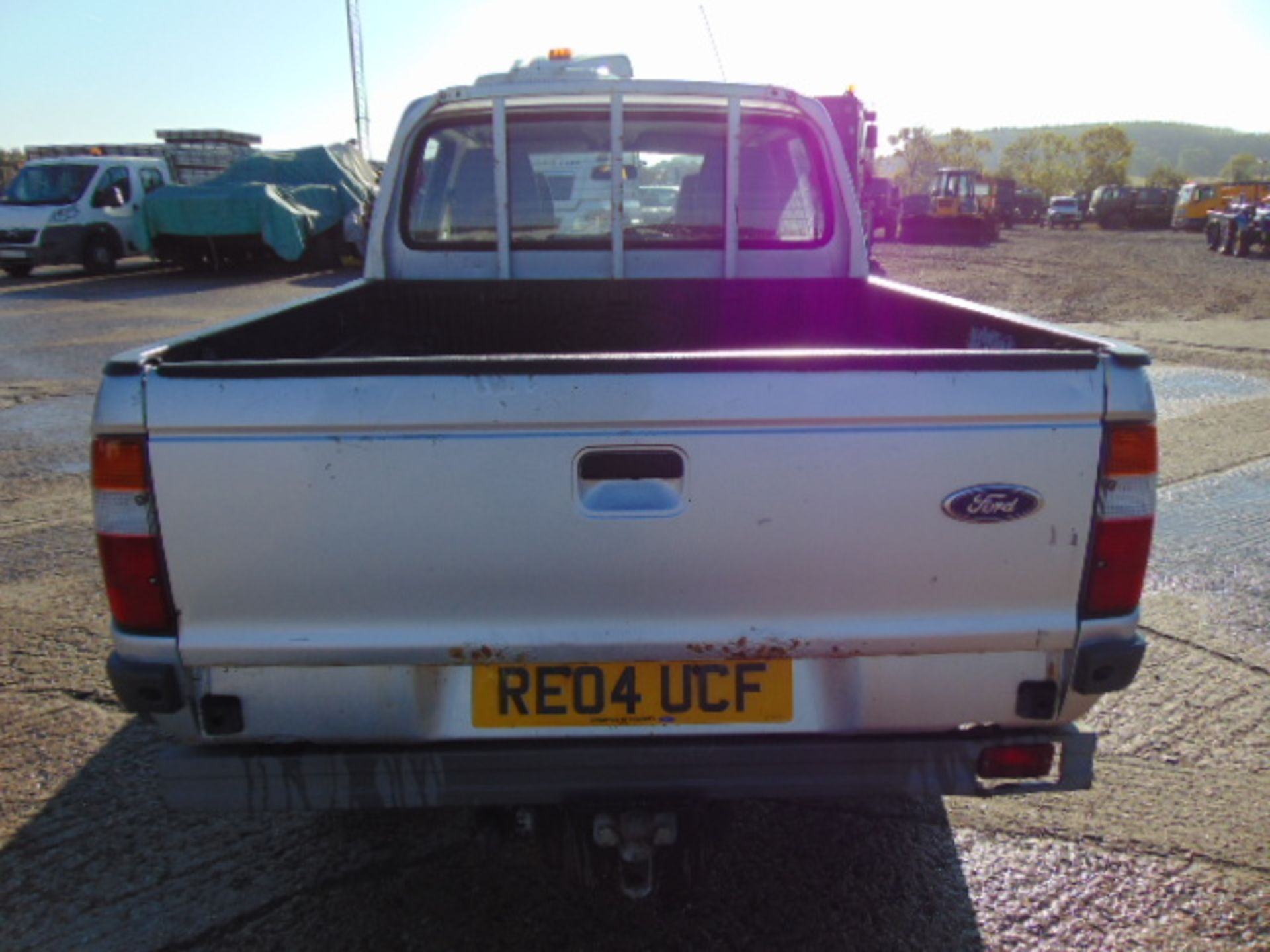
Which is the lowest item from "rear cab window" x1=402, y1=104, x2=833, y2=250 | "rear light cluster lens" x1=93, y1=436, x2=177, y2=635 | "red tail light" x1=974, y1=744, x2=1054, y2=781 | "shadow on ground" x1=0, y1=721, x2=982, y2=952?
"shadow on ground" x1=0, y1=721, x2=982, y2=952

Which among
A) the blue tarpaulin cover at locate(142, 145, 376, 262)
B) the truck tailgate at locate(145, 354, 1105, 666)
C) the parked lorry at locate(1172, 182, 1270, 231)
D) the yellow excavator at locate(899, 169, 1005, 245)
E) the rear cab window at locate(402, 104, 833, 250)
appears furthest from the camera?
the parked lorry at locate(1172, 182, 1270, 231)

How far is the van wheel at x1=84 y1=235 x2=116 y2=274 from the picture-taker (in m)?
18.6

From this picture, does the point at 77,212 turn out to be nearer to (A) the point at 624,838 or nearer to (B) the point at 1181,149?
(A) the point at 624,838

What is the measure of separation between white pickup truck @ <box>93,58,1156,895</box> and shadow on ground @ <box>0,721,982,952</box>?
453 mm

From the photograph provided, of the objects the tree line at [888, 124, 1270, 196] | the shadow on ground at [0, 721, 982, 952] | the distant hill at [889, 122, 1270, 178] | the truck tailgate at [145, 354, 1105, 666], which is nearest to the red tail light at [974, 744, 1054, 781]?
the truck tailgate at [145, 354, 1105, 666]

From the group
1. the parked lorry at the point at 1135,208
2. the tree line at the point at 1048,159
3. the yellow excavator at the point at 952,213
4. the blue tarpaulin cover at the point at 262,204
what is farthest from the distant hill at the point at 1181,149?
the blue tarpaulin cover at the point at 262,204

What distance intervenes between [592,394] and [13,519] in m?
4.85

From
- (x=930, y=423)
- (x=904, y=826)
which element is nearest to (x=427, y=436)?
(x=930, y=423)

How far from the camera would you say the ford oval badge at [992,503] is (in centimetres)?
183

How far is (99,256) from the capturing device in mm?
18797

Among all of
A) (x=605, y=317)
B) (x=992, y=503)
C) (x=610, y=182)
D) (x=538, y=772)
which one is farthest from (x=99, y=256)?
(x=992, y=503)

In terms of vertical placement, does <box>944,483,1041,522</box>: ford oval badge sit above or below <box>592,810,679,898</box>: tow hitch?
above

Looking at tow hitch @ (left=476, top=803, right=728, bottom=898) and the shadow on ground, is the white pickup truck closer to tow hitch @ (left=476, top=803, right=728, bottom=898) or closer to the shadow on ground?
tow hitch @ (left=476, top=803, right=728, bottom=898)

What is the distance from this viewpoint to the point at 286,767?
1911 mm
